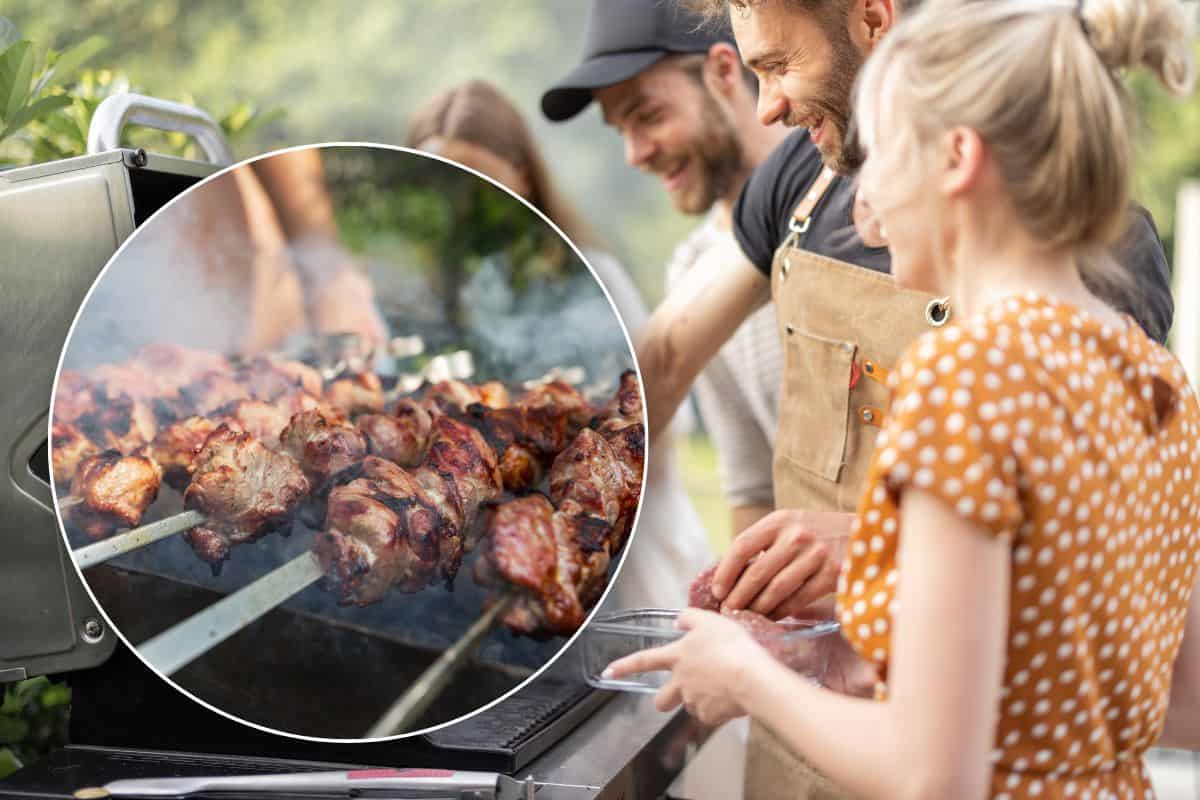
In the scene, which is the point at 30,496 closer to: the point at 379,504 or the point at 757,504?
the point at 379,504

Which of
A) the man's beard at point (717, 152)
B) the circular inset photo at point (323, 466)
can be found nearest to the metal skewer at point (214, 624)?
the circular inset photo at point (323, 466)

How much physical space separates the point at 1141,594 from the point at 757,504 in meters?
1.54

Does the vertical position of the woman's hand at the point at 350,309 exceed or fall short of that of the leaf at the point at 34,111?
it falls short

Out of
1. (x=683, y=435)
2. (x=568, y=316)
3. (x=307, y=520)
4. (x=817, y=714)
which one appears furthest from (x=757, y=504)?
(x=817, y=714)

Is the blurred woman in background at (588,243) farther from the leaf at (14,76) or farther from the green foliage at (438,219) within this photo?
the leaf at (14,76)

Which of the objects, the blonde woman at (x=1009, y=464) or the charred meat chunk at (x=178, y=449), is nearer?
the blonde woman at (x=1009, y=464)

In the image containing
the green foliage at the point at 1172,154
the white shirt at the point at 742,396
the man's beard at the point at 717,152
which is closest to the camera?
the white shirt at the point at 742,396

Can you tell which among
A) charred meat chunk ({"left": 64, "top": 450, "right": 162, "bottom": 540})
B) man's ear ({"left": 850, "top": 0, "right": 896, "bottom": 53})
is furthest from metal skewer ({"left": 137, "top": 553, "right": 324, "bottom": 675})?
man's ear ({"left": 850, "top": 0, "right": 896, "bottom": 53})

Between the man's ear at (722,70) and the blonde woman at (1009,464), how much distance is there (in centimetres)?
161

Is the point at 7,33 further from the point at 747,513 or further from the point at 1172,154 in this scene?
the point at 1172,154

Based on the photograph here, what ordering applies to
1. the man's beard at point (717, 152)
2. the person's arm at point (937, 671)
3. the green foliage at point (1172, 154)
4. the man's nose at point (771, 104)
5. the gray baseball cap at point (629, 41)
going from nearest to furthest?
the person's arm at point (937, 671)
the man's nose at point (771, 104)
the gray baseball cap at point (629, 41)
the man's beard at point (717, 152)
the green foliage at point (1172, 154)

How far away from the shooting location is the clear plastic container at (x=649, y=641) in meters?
1.01

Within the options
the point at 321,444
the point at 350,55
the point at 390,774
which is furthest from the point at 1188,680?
the point at 350,55

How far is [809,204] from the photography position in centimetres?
148
